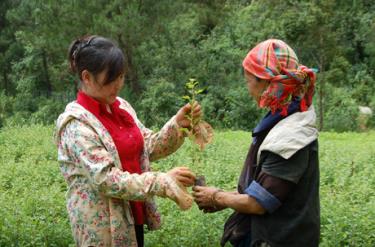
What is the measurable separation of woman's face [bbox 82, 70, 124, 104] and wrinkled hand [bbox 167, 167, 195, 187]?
429mm

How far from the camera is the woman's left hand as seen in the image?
2.49 meters

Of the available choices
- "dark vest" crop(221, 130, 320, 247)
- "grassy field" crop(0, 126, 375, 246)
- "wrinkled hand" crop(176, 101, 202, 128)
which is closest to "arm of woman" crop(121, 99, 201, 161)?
"wrinkled hand" crop(176, 101, 202, 128)

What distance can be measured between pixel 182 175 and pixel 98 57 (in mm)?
612

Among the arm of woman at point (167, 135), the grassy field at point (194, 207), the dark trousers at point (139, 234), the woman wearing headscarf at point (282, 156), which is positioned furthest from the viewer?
the grassy field at point (194, 207)

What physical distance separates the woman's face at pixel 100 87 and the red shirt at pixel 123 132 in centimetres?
2

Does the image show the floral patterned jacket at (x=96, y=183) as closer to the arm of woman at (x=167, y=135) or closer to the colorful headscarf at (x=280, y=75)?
the arm of woman at (x=167, y=135)

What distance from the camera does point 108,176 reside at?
7.47 feet

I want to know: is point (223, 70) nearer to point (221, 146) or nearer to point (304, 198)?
point (221, 146)

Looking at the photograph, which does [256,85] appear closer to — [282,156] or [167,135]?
[282,156]

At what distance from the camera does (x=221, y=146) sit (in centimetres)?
829

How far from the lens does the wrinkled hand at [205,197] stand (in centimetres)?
249

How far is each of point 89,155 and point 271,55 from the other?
2.77 feet

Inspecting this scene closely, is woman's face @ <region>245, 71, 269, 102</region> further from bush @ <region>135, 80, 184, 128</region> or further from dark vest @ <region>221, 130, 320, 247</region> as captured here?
bush @ <region>135, 80, 184, 128</region>

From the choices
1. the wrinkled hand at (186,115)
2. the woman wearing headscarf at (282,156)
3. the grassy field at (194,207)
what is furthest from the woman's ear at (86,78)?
the grassy field at (194,207)
